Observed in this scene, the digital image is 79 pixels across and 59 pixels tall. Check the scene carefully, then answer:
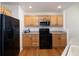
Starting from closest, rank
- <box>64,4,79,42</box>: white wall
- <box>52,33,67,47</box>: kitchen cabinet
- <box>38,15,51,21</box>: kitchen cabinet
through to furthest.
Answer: <box>64,4,79,42</box>: white wall < <box>52,33,67,47</box>: kitchen cabinet < <box>38,15,51,21</box>: kitchen cabinet

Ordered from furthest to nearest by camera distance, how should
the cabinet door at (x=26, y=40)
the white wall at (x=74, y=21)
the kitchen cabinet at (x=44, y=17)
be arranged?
the kitchen cabinet at (x=44, y=17), the cabinet door at (x=26, y=40), the white wall at (x=74, y=21)

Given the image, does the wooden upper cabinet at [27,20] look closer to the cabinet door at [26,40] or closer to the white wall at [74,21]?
the cabinet door at [26,40]

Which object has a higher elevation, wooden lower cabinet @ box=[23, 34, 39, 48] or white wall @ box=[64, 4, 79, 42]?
white wall @ box=[64, 4, 79, 42]

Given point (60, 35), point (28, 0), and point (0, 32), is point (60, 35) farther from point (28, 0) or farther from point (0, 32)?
point (28, 0)

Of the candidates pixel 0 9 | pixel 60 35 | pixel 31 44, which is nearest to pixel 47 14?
pixel 60 35

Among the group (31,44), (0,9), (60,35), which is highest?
(0,9)

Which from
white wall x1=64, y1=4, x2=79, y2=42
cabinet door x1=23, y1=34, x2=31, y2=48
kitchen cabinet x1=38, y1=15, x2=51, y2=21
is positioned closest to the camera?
white wall x1=64, y1=4, x2=79, y2=42

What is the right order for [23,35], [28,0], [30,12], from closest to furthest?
[28,0]
[23,35]
[30,12]

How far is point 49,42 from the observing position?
5.44 meters

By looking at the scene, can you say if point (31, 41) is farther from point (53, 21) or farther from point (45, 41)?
point (53, 21)

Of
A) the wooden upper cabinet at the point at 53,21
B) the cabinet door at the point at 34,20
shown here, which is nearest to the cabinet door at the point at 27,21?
the cabinet door at the point at 34,20

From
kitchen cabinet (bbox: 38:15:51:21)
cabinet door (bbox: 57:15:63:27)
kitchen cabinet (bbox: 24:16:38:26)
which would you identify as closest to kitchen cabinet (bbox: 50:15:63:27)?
cabinet door (bbox: 57:15:63:27)

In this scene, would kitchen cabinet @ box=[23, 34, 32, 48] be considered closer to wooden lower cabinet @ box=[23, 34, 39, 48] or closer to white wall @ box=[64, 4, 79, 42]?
wooden lower cabinet @ box=[23, 34, 39, 48]

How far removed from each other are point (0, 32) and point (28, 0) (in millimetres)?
1820
